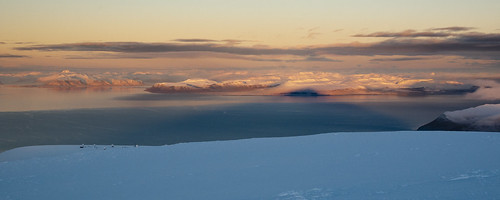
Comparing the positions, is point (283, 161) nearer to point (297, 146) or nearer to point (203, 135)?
point (297, 146)

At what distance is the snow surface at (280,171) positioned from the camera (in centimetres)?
719

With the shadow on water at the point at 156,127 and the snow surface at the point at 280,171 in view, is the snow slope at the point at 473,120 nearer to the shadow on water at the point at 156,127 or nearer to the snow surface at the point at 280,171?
the shadow on water at the point at 156,127

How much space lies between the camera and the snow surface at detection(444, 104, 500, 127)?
6031cm

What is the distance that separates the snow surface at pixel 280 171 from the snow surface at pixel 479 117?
5529 centimetres

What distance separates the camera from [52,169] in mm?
9172

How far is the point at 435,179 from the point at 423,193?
3.24ft

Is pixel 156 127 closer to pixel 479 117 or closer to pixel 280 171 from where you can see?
pixel 479 117

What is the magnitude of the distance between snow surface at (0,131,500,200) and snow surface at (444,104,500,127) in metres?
55.3

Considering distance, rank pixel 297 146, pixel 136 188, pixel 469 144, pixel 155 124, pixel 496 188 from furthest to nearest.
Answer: pixel 155 124, pixel 297 146, pixel 469 144, pixel 136 188, pixel 496 188

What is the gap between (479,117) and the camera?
63.0m

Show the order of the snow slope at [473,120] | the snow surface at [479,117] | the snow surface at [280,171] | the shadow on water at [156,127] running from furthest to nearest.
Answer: the snow surface at [479,117]
the snow slope at [473,120]
the shadow on water at [156,127]
the snow surface at [280,171]

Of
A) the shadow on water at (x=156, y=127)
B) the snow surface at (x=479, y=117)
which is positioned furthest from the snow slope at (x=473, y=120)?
the shadow on water at (x=156, y=127)

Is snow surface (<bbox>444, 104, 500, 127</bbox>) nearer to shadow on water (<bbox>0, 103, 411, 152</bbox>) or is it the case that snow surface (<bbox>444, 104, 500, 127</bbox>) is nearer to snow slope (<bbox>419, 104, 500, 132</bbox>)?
snow slope (<bbox>419, 104, 500, 132</bbox>)

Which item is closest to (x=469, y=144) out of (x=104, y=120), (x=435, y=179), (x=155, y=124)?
(x=435, y=179)
